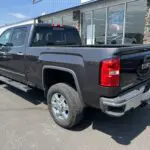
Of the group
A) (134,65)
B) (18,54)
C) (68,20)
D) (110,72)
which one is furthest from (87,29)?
(110,72)

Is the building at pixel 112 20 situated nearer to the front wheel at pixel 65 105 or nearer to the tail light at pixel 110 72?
the front wheel at pixel 65 105

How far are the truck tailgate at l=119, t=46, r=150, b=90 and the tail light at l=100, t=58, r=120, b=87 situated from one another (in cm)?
12

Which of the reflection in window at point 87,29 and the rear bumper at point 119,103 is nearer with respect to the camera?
the rear bumper at point 119,103

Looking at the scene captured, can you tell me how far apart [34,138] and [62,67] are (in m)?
1.27

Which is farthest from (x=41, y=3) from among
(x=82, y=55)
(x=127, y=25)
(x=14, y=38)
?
(x=82, y=55)

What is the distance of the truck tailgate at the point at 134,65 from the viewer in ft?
9.69

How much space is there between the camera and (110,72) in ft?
9.17

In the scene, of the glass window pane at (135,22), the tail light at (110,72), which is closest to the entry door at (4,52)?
the tail light at (110,72)

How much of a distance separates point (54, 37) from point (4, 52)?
1540mm

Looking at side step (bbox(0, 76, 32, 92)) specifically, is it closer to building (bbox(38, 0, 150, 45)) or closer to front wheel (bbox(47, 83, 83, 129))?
front wheel (bbox(47, 83, 83, 129))

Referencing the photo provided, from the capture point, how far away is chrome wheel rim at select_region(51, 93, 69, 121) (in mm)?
3619

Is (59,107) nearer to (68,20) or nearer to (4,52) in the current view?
(4,52)

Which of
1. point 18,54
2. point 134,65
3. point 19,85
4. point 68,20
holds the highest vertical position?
point 68,20

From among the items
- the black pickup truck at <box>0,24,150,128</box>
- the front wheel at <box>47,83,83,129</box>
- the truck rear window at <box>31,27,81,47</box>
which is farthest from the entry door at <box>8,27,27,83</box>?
the front wheel at <box>47,83,83,129</box>
